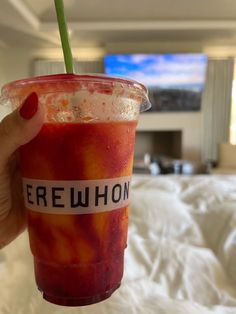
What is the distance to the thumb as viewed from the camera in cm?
37

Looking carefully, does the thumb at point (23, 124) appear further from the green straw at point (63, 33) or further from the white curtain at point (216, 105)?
the white curtain at point (216, 105)

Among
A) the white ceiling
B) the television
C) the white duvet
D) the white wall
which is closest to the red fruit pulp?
the white duvet

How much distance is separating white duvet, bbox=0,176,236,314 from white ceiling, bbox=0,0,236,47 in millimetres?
2395

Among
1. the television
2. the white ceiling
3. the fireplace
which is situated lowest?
the fireplace

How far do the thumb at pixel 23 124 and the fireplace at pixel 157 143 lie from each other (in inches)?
167

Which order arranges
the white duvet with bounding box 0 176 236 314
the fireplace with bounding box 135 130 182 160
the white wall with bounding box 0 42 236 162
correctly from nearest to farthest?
the white duvet with bounding box 0 176 236 314 → the white wall with bounding box 0 42 236 162 → the fireplace with bounding box 135 130 182 160

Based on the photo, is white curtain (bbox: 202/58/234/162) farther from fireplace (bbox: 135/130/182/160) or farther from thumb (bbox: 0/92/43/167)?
thumb (bbox: 0/92/43/167)

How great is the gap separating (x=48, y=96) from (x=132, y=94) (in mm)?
106

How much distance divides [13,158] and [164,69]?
381 cm

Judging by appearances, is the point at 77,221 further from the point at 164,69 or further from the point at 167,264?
the point at 164,69

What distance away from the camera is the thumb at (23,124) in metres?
0.37

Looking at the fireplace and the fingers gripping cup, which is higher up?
the fingers gripping cup

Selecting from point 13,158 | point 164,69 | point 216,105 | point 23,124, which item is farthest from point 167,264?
point 216,105

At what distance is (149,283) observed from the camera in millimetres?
766
